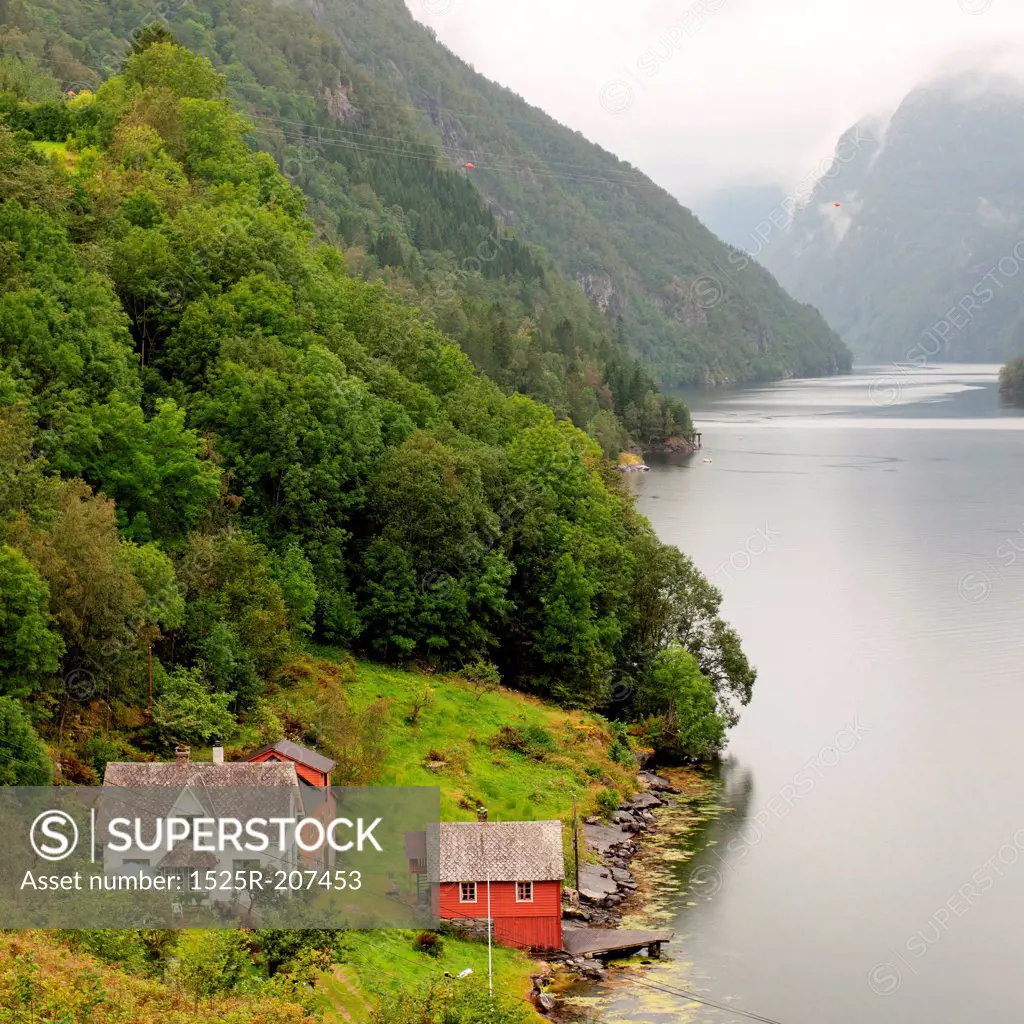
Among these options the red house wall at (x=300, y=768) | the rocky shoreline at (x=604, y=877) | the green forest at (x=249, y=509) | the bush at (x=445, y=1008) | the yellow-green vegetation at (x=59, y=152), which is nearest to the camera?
the bush at (x=445, y=1008)

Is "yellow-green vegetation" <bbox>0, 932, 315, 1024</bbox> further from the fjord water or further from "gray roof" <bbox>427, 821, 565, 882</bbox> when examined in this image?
the fjord water

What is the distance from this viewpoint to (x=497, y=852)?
38.1 m

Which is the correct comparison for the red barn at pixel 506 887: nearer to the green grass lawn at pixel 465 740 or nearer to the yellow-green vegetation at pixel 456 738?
the green grass lawn at pixel 465 740

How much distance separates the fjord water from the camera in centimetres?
3809

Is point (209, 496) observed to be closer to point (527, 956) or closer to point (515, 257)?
point (527, 956)

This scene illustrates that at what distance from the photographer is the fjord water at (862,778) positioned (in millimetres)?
38094

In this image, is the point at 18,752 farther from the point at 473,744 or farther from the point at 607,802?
the point at 607,802

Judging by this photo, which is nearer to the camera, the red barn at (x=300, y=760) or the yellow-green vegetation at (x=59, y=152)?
the red barn at (x=300, y=760)

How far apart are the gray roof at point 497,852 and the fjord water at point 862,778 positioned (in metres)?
3.83

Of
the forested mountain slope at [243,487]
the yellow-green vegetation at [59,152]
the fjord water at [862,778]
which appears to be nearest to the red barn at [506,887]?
the fjord water at [862,778]

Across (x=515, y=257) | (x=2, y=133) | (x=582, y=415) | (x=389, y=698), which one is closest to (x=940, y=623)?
(x=389, y=698)

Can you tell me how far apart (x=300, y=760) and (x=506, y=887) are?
655cm

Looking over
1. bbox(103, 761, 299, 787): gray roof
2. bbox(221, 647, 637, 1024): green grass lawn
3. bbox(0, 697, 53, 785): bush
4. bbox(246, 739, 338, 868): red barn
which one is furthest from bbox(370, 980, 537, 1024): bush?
bbox(0, 697, 53, 785): bush

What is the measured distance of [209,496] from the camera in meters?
49.2
